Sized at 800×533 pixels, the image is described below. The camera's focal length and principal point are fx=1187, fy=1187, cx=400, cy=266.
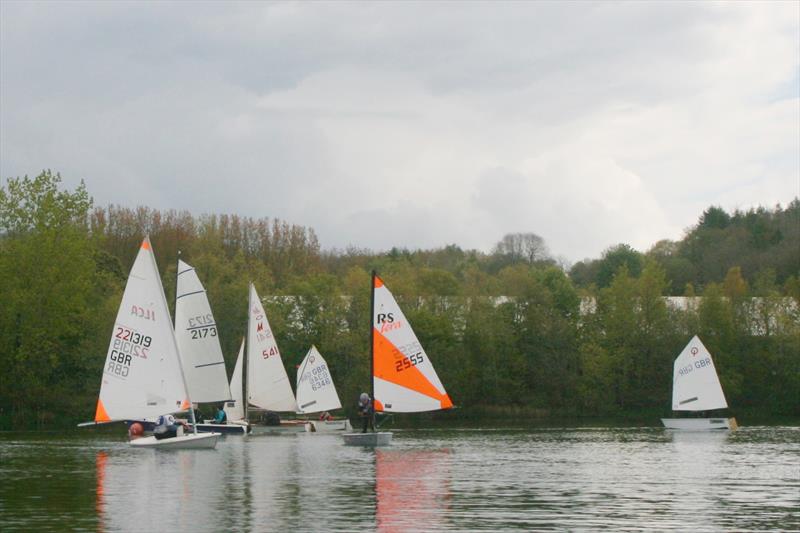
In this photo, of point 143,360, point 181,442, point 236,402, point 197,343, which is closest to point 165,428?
point 181,442

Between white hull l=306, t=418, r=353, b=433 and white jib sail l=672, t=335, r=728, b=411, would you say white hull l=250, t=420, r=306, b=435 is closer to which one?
white hull l=306, t=418, r=353, b=433

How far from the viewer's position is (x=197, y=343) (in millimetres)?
53656

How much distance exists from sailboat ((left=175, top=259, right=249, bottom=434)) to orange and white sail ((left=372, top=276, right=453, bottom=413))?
11.2 meters

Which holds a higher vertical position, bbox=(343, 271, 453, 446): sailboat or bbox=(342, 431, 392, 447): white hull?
bbox=(343, 271, 453, 446): sailboat

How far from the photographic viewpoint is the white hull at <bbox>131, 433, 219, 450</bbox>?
4175cm

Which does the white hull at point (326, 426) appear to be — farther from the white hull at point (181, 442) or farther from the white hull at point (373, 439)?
the white hull at point (181, 442)

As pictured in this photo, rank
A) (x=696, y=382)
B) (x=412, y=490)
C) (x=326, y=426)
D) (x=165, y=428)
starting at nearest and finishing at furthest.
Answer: (x=412, y=490)
(x=165, y=428)
(x=326, y=426)
(x=696, y=382)

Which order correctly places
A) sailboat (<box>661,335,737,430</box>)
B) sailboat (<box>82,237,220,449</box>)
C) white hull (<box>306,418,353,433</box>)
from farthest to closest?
1. sailboat (<box>661,335,737,430</box>)
2. white hull (<box>306,418,353,433</box>)
3. sailboat (<box>82,237,220,449</box>)

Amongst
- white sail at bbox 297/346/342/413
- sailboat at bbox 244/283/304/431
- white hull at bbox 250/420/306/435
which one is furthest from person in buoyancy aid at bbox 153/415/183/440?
white sail at bbox 297/346/342/413

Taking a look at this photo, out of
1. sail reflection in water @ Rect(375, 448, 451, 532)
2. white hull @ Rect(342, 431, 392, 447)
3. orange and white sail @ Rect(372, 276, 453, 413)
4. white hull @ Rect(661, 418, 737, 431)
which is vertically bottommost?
sail reflection in water @ Rect(375, 448, 451, 532)

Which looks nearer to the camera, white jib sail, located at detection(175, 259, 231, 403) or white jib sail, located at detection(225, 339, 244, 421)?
white jib sail, located at detection(175, 259, 231, 403)

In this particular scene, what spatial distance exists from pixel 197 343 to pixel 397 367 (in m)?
13.1

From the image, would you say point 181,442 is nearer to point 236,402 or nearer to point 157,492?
point 157,492

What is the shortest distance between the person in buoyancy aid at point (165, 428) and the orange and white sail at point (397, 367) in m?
7.38
